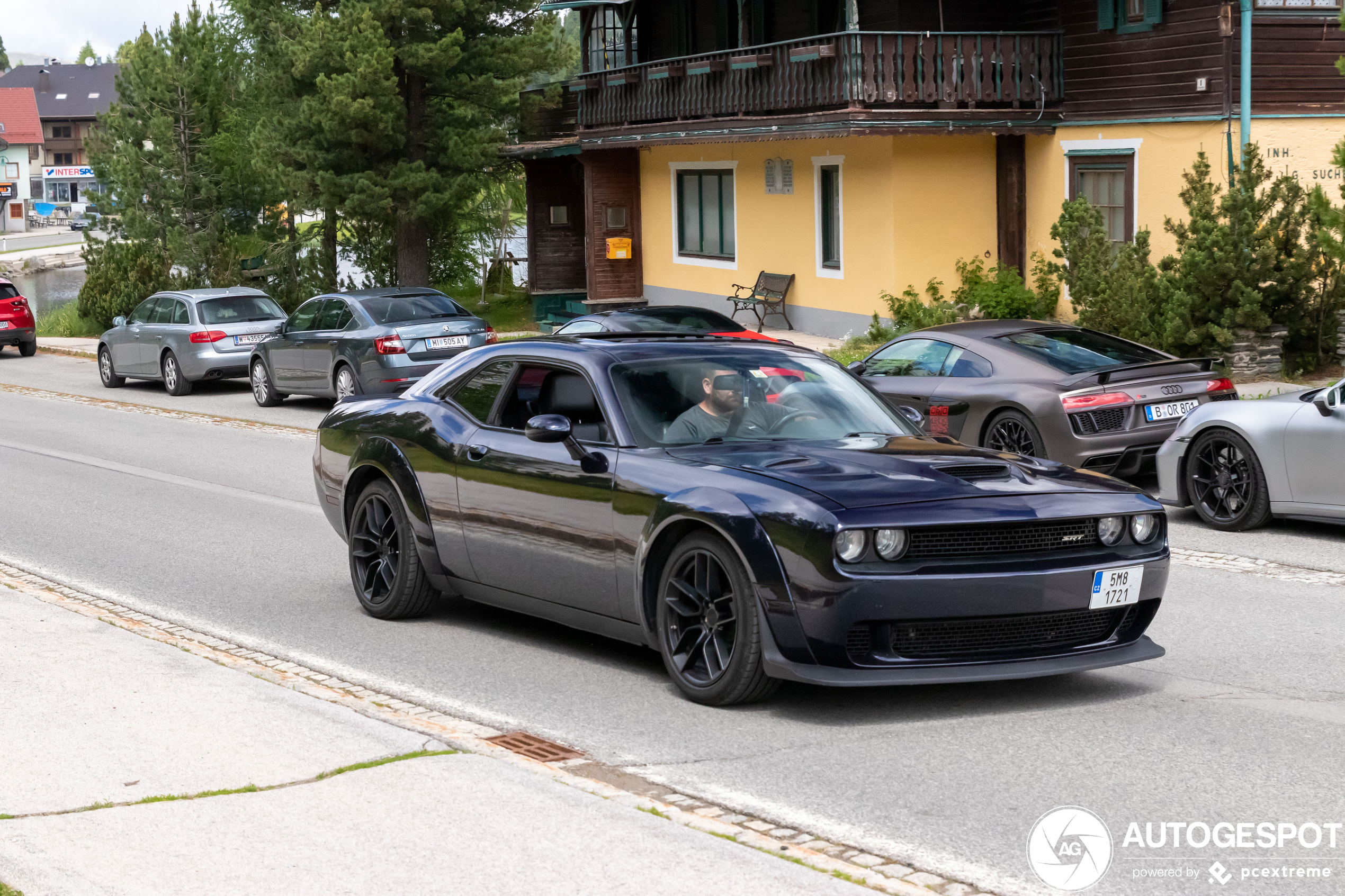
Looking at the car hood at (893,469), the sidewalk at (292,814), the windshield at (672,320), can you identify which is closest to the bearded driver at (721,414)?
the car hood at (893,469)

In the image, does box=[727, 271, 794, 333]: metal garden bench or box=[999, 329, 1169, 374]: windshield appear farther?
box=[727, 271, 794, 333]: metal garden bench

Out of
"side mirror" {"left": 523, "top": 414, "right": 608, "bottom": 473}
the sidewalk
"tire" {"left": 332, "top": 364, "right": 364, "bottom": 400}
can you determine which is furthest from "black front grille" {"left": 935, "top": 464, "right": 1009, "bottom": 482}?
"tire" {"left": 332, "top": 364, "right": 364, "bottom": 400}

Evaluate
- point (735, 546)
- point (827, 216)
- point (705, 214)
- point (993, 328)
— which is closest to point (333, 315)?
point (827, 216)

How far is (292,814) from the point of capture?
5113 mm

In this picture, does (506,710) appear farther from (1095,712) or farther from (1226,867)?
(1226,867)

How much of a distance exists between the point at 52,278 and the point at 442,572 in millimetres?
81242

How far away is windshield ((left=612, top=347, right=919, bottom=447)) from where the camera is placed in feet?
23.5

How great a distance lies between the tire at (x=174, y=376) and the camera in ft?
81.5

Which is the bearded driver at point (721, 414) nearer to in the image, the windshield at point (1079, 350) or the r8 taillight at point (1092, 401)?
the r8 taillight at point (1092, 401)

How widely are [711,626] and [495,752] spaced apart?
1006 mm

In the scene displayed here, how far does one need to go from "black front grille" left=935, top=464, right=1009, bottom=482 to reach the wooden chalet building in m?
16.0

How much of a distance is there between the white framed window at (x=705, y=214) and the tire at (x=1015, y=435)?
17.7m

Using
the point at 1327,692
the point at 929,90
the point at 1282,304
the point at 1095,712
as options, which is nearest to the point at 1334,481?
the point at 1327,692

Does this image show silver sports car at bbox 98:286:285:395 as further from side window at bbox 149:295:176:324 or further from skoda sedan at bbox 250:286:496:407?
skoda sedan at bbox 250:286:496:407
